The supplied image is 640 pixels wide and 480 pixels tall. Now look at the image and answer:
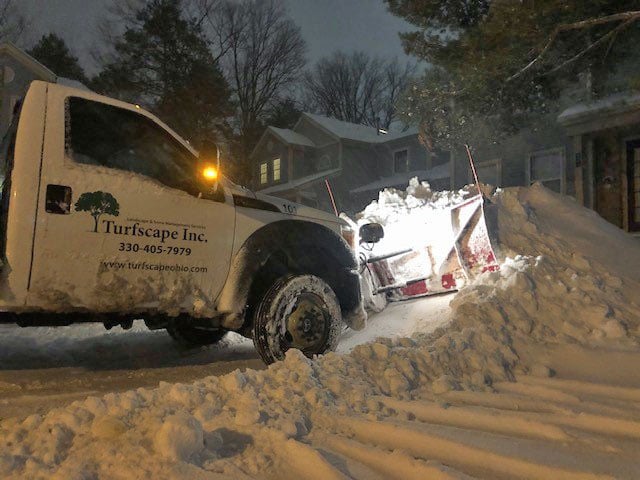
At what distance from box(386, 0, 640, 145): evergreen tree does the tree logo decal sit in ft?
20.2

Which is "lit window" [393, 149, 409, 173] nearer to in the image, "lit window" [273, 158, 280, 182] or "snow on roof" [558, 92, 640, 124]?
"lit window" [273, 158, 280, 182]

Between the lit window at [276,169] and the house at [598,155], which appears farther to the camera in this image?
the lit window at [276,169]

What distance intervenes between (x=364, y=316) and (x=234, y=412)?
2.53 meters

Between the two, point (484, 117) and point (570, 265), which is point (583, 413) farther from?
point (484, 117)

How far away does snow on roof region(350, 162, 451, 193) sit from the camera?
840 inches

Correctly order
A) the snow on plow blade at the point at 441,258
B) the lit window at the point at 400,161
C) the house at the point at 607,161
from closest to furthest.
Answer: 1. the snow on plow blade at the point at 441,258
2. the house at the point at 607,161
3. the lit window at the point at 400,161

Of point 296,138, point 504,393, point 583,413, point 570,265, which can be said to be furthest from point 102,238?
point 296,138

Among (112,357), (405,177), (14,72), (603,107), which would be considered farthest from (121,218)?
(14,72)

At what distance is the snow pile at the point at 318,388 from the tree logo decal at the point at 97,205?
4.41ft

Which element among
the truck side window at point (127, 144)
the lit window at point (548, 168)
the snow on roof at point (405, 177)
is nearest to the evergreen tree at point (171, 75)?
the snow on roof at point (405, 177)

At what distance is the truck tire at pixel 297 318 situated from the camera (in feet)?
15.1

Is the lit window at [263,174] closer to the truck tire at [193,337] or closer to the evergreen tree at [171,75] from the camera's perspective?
the evergreen tree at [171,75]

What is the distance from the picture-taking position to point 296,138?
28.7m

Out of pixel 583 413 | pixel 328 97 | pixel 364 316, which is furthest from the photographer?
pixel 328 97
